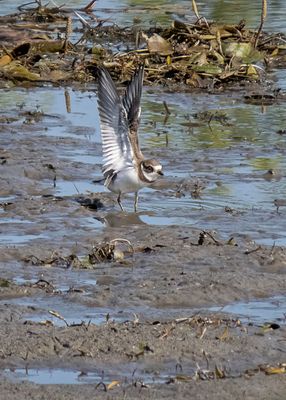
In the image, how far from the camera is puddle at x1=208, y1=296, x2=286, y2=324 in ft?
21.2

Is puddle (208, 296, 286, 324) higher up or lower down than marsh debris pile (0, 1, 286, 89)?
higher up

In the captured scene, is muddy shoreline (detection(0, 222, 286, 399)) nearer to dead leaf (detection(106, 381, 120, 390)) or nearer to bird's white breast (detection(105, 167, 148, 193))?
dead leaf (detection(106, 381, 120, 390))

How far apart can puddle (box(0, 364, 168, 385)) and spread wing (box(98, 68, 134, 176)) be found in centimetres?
375

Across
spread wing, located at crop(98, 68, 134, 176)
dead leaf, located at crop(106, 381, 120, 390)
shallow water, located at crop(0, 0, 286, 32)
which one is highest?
dead leaf, located at crop(106, 381, 120, 390)

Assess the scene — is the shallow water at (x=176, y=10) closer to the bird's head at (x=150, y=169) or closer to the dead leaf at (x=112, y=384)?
the bird's head at (x=150, y=169)

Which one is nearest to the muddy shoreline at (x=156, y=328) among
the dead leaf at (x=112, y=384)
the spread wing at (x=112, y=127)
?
the dead leaf at (x=112, y=384)

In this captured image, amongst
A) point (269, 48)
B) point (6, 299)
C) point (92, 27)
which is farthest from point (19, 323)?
point (92, 27)

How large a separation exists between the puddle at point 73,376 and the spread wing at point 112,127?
12.3 ft

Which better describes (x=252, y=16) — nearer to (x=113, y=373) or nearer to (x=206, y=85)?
(x=206, y=85)

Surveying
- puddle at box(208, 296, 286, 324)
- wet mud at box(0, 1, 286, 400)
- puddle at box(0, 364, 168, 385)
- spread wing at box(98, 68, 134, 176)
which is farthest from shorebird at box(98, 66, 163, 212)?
puddle at box(0, 364, 168, 385)

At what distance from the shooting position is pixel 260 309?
6.66 meters

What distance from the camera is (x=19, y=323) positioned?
20.3 ft

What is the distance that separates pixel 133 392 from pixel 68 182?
180 inches

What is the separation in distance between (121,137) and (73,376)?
158 inches
